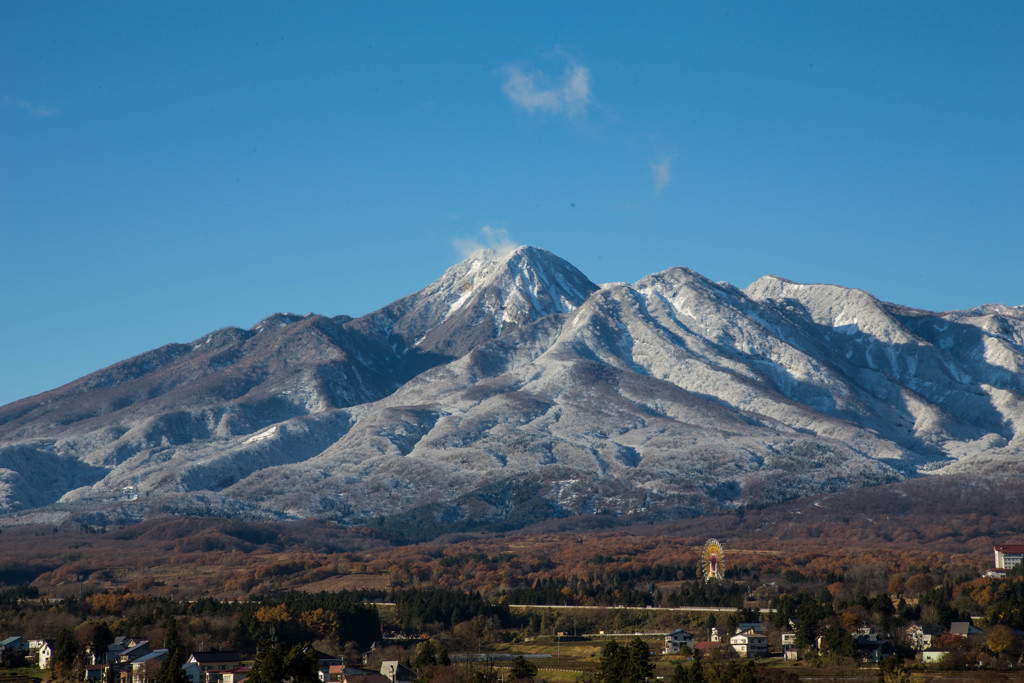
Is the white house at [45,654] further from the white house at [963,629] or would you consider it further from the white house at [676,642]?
the white house at [963,629]

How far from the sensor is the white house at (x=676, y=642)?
566 ft

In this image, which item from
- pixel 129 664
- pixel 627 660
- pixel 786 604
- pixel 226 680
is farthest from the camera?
pixel 786 604

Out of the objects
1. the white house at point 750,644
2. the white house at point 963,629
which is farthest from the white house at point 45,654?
the white house at point 963,629

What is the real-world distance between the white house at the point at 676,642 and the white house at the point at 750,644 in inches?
293

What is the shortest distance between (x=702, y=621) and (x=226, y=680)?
80174 mm

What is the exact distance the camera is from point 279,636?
571ft

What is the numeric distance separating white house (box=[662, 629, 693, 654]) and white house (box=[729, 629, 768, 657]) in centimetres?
744

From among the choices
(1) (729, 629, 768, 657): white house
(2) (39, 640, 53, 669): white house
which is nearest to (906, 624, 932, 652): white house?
(1) (729, 629, 768, 657): white house

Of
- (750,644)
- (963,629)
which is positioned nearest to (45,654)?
(750,644)

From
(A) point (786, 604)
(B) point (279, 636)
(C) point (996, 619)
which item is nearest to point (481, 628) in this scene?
(B) point (279, 636)

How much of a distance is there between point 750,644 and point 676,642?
11.6 m

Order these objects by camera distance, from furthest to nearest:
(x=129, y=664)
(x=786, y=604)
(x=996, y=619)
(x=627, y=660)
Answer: (x=786, y=604) < (x=996, y=619) < (x=129, y=664) < (x=627, y=660)

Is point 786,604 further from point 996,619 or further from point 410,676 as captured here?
point 410,676

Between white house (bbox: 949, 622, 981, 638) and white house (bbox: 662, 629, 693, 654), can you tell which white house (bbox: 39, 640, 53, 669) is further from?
white house (bbox: 949, 622, 981, 638)
